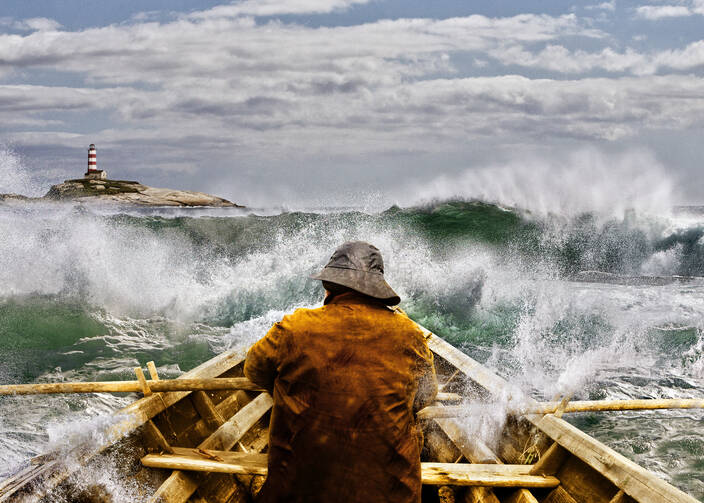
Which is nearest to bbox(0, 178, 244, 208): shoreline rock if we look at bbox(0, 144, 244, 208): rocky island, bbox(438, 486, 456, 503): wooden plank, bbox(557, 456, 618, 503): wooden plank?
bbox(0, 144, 244, 208): rocky island

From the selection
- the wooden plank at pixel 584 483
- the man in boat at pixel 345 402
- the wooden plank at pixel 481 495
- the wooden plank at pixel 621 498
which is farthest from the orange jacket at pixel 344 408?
the wooden plank at pixel 584 483

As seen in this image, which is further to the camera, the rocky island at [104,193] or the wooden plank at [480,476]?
the rocky island at [104,193]

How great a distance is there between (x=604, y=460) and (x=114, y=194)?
65356 millimetres

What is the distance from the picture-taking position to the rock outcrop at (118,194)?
2388 inches

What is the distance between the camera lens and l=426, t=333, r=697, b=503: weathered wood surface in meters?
2.57

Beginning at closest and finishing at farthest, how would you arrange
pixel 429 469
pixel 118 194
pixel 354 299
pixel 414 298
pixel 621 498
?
pixel 354 299 < pixel 621 498 < pixel 429 469 < pixel 414 298 < pixel 118 194

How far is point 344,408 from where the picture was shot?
2018 mm

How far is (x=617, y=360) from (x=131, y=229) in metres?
13.1

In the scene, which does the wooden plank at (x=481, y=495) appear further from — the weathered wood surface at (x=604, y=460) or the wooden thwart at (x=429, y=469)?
the weathered wood surface at (x=604, y=460)

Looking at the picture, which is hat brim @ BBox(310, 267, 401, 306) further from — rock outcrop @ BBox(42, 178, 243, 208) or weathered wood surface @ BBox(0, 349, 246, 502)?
rock outcrop @ BBox(42, 178, 243, 208)

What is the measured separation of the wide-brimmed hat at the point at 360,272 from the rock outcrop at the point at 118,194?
62992mm

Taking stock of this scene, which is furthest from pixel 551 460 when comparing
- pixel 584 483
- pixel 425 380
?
pixel 425 380

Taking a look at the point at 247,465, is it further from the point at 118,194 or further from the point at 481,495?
the point at 118,194

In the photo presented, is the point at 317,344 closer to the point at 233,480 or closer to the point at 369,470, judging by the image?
the point at 369,470
